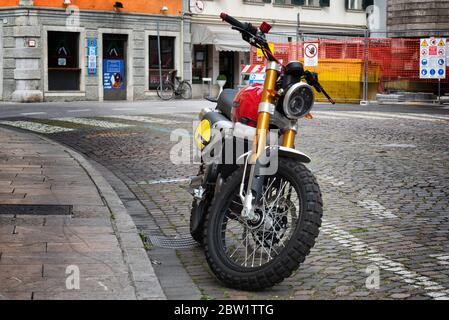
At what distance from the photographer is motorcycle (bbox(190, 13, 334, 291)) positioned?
191 inches

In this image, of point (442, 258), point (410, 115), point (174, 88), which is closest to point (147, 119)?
point (410, 115)

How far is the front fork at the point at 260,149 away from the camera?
16.7 feet

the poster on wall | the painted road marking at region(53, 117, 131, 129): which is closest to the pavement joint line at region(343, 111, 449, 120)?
the painted road marking at region(53, 117, 131, 129)

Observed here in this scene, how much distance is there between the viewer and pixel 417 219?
7328 mm

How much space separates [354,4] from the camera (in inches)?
1735

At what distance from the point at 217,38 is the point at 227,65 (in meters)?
2.86

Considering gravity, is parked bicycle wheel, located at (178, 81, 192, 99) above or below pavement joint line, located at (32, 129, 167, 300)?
above

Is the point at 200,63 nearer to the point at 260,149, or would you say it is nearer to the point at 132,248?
the point at 132,248

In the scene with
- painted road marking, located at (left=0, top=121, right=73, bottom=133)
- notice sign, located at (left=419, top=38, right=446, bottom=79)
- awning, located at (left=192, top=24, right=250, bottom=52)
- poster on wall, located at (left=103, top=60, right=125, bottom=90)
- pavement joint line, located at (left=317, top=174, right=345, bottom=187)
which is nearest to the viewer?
pavement joint line, located at (left=317, top=174, right=345, bottom=187)

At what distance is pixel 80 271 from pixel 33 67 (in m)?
27.1

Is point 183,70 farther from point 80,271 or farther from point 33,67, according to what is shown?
point 80,271

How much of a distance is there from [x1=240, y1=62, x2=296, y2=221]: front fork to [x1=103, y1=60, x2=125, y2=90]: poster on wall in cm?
2882

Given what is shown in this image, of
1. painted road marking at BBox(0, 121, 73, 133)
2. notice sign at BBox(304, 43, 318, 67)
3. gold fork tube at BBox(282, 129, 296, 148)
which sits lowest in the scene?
painted road marking at BBox(0, 121, 73, 133)

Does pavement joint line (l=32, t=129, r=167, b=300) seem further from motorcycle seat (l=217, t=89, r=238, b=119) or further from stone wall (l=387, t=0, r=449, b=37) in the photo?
stone wall (l=387, t=0, r=449, b=37)
